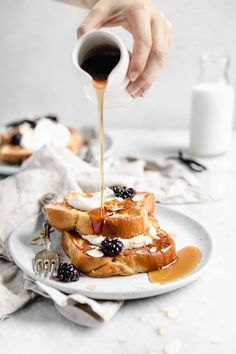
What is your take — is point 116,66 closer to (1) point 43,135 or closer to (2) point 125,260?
(2) point 125,260

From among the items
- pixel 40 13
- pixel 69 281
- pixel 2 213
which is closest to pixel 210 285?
pixel 69 281

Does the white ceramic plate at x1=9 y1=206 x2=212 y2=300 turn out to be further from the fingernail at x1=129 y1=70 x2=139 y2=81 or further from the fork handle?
the fingernail at x1=129 y1=70 x2=139 y2=81

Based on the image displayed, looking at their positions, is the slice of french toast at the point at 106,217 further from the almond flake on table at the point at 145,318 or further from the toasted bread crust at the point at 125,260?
the almond flake on table at the point at 145,318

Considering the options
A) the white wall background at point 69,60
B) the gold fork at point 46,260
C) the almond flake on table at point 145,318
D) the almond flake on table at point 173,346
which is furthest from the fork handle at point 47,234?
the white wall background at point 69,60

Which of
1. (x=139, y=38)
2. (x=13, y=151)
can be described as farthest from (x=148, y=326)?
(x=13, y=151)

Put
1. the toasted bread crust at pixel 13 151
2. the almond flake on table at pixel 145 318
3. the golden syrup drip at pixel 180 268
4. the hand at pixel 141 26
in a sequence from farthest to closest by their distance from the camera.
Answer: the toasted bread crust at pixel 13 151, the hand at pixel 141 26, the golden syrup drip at pixel 180 268, the almond flake on table at pixel 145 318

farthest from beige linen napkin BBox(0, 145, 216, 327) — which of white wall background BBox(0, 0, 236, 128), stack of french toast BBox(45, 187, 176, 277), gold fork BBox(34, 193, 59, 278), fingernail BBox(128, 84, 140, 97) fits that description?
white wall background BBox(0, 0, 236, 128)

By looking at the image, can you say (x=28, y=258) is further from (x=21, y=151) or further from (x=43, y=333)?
(x=21, y=151)
